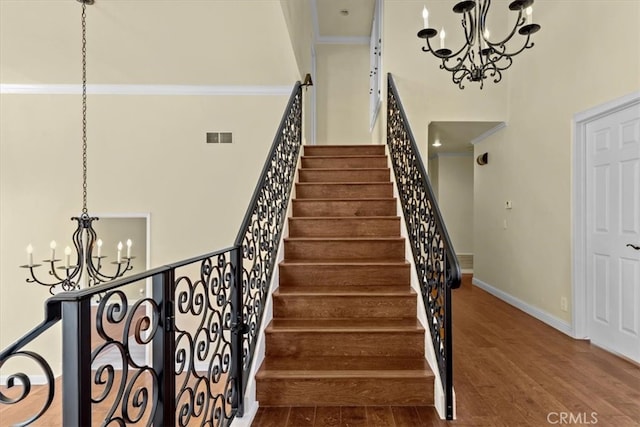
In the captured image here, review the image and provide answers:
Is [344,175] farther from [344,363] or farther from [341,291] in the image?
[344,363]

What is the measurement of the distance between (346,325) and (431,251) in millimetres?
790

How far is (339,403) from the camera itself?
2.22 meters

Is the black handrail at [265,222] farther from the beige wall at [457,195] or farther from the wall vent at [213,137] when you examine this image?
the beige wall at [457,195]

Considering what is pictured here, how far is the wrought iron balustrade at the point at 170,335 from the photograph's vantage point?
0.92 m

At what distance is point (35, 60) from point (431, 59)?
4.93 m

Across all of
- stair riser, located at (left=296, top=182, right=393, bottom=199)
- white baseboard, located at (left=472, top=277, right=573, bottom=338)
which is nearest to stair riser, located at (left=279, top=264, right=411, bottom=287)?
stair riser, located at (left=296, top=182, right=393, bottom=199)

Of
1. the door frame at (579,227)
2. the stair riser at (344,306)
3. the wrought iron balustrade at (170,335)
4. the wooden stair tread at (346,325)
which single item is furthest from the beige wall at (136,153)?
the door frame at (579,227)

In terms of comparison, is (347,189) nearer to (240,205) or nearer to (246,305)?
(240,205)

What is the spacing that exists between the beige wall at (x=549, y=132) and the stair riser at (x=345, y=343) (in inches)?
88.1

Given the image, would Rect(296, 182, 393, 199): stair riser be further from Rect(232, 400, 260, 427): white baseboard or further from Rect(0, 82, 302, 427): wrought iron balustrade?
Rect(232, 400, 260, 427): white baseboard

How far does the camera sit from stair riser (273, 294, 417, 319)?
269cm

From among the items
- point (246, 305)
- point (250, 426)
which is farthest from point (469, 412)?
point (246, 305)

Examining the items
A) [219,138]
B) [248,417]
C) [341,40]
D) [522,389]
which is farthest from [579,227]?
[341,40]

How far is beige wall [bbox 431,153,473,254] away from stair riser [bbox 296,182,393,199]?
3.95m
